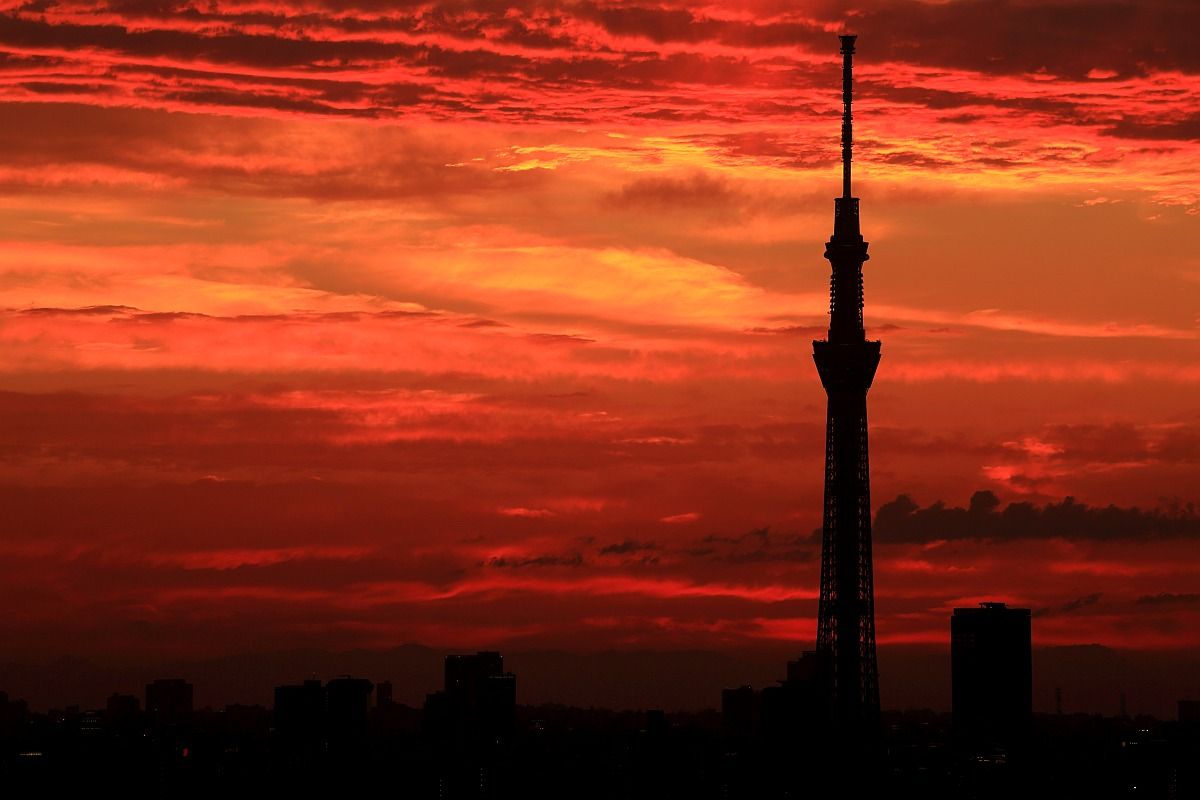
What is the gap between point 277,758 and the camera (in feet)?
652

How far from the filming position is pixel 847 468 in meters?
183

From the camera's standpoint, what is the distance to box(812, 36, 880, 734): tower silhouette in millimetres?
182000

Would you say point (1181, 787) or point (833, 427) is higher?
point (833, 427)

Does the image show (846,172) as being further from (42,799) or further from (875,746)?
(42,799)

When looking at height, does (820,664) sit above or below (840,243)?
below

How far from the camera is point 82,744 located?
7800 inches

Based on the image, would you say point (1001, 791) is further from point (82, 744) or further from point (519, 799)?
point (82, 744)

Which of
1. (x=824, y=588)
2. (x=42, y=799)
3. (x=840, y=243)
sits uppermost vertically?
(x=840, y=243)

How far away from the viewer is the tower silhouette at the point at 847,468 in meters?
182

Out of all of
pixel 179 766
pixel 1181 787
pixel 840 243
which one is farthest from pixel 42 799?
pixel 1181 787

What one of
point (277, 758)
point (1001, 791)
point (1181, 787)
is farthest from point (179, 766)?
point (1181, 787)

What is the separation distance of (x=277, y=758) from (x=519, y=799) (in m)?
19.7

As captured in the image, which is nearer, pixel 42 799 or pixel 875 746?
pixel 42 799

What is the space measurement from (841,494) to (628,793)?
2951cm
